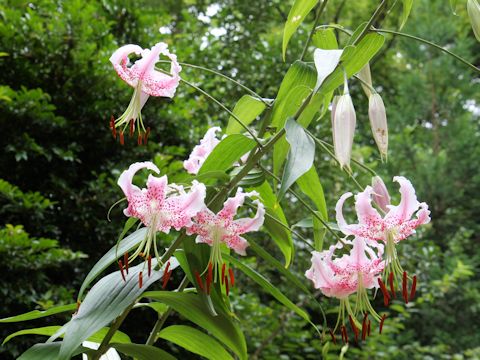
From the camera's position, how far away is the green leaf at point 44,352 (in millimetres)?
565

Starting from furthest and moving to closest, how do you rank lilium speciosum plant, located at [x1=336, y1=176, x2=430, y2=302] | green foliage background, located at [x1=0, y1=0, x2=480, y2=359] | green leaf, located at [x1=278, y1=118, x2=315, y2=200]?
green foliage background, located at [x1=0, y1=0, x2=480, y2=359] → lilium speciosum plant, located at [x1=336, y1=176, x2=430, y2=302] → green leaf, located at [x1=278, y1=118, x2=315, y2=200]

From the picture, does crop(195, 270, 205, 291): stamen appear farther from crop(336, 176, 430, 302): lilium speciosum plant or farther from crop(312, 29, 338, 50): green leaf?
crop(312, 29, 338, 50): green leaf

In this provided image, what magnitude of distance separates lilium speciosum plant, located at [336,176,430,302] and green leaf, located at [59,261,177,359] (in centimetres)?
17

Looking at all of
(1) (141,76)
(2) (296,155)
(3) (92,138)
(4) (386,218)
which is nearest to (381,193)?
(4) (386,218)

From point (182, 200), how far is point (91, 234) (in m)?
1.31

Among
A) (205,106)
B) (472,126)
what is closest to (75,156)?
(205,106)

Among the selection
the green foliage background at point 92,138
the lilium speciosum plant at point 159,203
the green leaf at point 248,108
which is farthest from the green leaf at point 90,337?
the green foliage background at point 92,138

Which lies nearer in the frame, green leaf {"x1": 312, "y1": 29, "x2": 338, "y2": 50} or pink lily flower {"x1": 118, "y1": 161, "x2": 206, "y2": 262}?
pink lily flower {"x1": 118, "y1": 161, "x2": 206, "y2": 262}

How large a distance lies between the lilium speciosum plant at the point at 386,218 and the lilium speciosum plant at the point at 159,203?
5.0 inches

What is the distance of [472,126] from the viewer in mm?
3998

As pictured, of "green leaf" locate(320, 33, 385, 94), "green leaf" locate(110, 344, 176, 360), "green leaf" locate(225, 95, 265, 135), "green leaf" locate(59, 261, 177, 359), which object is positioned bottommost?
"green leaf" locate(110, 344, 176, 360)

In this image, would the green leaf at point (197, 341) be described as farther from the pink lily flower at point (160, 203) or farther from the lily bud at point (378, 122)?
the lily bud at point (378, 122)

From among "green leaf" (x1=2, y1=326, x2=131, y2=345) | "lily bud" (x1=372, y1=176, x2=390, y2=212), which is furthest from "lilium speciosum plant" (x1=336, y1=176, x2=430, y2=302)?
"green leaf" (x1=2, y1=326, x2=131, y2=345)

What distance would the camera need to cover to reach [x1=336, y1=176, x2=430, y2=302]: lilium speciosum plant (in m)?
0.56
